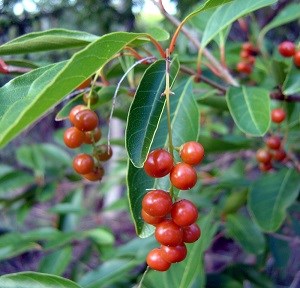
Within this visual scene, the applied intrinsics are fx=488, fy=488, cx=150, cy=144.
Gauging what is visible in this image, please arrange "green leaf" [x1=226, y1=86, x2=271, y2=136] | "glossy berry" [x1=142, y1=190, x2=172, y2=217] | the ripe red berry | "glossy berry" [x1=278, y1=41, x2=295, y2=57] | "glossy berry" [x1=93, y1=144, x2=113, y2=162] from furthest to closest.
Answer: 1. the ripe red berry
2. "glossy berry" [x1=278, y1=41, x2=295, y2=57]
3. "green leaf" [x1=226, y1=86, x2=271, y2=136]
4. "glossy berry" [x1=93, y1=144, x2=113, y2=162]
5. "glossy berry" [x1=142, y1=190, x2=172, y2=217]

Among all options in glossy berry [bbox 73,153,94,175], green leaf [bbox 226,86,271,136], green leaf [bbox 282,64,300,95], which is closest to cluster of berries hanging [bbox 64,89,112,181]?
glossy berry [bbox 73,153,94,175]

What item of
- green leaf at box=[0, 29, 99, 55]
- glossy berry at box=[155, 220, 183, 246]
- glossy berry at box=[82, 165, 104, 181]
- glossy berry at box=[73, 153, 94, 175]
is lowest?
glossy berry at box=[155, 220, 183, 246]

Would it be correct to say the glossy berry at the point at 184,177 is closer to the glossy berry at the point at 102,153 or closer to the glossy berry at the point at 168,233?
the glossy berry at the point at 168,233

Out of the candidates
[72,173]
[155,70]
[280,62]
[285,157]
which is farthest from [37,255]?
[155,70]

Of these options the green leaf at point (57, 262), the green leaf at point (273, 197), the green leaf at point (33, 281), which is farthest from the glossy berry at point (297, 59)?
the green leaf at point (57, 262)

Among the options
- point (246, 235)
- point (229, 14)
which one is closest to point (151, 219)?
point (229, 14)

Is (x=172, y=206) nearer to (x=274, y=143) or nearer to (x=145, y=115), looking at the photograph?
(x=145, y=115)

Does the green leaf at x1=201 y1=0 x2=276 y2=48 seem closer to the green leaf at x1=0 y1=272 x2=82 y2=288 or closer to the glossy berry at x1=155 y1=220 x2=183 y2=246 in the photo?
the glossy berry at x1=155 y1=220 x2=183 y2=246

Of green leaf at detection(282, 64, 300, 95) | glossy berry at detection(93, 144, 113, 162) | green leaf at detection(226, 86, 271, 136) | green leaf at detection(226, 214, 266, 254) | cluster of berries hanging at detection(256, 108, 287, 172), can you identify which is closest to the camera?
glossy berry at detection(93, 144, 113, 162)
